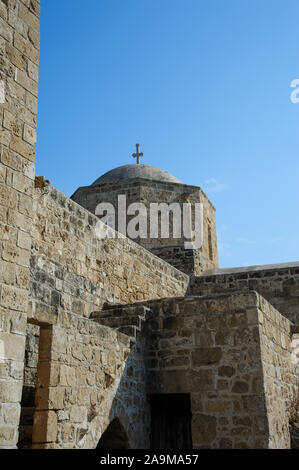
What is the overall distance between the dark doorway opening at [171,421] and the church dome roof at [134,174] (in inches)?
345

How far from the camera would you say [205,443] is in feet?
21.6

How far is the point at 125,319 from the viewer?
23.5 feet

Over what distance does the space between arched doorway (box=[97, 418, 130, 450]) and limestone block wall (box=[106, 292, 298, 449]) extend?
0.88 meters

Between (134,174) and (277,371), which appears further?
(134,174)

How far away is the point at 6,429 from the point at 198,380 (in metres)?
3.49

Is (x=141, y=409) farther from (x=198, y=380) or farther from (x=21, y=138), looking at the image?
(x=21, y=138)

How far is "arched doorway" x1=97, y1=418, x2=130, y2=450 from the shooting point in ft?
20.6

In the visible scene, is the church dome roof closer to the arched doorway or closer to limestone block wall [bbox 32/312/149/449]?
limestone block wall [bbox 32/312/149/449]

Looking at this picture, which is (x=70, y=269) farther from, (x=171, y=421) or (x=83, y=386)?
(x=171, y=421)

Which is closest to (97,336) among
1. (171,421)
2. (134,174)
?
(171,421)

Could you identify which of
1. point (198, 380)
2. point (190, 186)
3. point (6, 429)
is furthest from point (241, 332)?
point (190, 186)

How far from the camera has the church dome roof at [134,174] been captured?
15383 millimetres

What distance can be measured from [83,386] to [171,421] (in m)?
2.16

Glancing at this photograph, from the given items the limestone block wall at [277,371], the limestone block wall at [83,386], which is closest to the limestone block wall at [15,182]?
the limestone block wall at [83,386]
